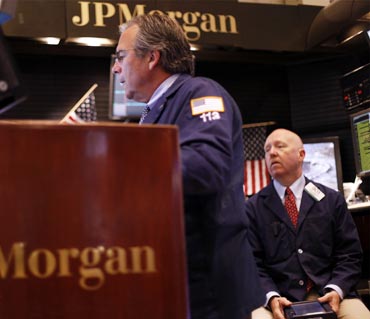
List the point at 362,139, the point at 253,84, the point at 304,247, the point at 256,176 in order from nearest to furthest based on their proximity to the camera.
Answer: the point at 304,247 → the point at 362,139 → the point at 256,176 → the point at 253,84

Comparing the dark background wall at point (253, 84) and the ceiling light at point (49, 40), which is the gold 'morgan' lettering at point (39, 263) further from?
the dark background wall at point (253, 84)

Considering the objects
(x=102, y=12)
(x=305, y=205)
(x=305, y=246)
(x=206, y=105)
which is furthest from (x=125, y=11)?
(x=206, y=105)

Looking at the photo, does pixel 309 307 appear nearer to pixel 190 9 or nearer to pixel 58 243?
pixel 58 243

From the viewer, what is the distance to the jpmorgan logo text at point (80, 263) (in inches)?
36.9

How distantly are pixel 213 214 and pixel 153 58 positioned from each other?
533 mm

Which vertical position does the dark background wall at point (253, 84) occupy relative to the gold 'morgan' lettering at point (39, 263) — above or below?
above

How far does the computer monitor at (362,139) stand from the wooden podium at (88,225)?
3616mm

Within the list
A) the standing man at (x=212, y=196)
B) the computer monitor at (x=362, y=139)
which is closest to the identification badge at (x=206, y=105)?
the standing man at (x=212, y=196)

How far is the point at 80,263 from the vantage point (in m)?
0.95

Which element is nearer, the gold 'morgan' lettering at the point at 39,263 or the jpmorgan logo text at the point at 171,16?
the gold 'morgan' lettering at the point at 39,263

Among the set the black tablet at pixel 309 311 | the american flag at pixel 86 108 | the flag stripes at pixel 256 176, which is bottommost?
the black tablet at pixel 309 311

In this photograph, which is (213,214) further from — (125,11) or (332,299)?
(125,11)

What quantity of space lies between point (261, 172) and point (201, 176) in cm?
554

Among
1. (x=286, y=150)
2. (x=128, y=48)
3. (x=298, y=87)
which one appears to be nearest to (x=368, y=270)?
(x=286, y=150)
